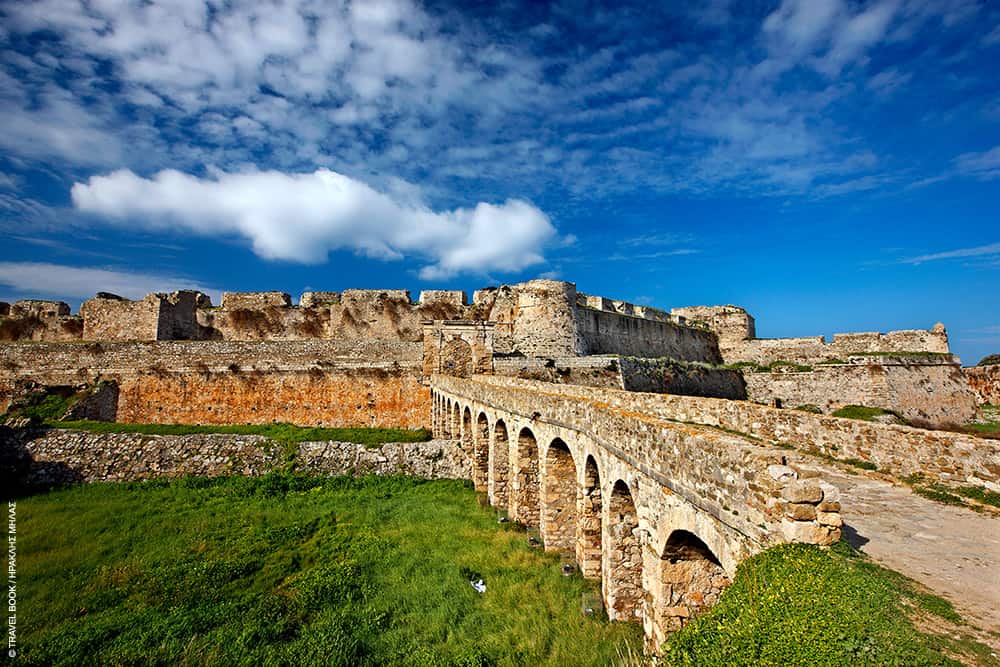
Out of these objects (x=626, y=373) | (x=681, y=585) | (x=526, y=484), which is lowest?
(x=526, y=484)

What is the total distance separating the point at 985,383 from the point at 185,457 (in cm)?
3780

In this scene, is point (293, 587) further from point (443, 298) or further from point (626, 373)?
point (443, 298)

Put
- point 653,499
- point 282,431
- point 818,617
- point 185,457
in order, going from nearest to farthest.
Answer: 1. point 818,617
2. point 653,499
3. point 185,457
4. point 282,431

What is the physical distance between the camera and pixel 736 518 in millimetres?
3764

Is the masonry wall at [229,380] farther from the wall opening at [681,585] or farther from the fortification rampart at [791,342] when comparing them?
the fortification rampart at [791,342]

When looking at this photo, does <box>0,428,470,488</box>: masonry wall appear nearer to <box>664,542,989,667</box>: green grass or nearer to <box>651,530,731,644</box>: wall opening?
<box>651,530,731,644</box>: wall opening

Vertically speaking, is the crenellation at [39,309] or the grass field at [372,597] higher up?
the crenellation at [39,309]

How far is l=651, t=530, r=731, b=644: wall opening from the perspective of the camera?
517 centimetres

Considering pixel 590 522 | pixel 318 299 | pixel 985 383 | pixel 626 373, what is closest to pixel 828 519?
pixel 590 522

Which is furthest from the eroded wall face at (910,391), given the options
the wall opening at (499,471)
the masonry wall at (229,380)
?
the masonry wall at (229,380)

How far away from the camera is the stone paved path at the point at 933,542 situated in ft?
10.3

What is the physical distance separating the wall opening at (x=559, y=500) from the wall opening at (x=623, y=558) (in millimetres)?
2804

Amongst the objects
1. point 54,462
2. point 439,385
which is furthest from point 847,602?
point 54,462

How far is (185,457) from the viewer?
18.8m
